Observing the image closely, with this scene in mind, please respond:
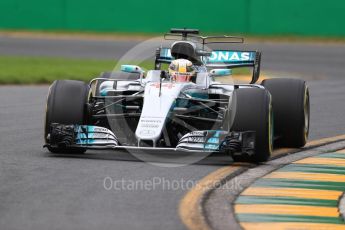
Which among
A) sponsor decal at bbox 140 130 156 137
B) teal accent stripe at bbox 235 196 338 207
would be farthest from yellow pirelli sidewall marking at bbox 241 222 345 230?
sponsor decal at bbox 140 130 156 137

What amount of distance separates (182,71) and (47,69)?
13418 mm

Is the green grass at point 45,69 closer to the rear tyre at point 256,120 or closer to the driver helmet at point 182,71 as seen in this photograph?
the driver helmet at point 182,71

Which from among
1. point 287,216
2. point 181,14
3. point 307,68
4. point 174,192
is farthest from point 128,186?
point 181,14

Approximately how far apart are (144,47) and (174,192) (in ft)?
84.9

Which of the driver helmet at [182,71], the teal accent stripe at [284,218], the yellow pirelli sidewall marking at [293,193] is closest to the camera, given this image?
the teal accent stripe at [284,218]

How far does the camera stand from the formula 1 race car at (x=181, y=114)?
11.0 m

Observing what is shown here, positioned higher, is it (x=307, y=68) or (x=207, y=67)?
(x=207, y=67)

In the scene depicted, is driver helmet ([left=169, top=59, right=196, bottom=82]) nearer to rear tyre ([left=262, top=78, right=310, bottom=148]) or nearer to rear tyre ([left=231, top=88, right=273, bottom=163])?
rear tyre ([left=231, top=88, right=273, bottom=163])

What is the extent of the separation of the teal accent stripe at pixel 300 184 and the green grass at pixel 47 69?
13.1m

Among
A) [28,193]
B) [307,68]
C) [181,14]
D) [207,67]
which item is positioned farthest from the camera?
[181,14]

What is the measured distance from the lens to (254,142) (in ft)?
35.8

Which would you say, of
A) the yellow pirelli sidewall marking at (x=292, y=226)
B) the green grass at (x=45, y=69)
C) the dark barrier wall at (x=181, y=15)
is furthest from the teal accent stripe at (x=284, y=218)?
the dark barrier wall at (x=181, y=15)

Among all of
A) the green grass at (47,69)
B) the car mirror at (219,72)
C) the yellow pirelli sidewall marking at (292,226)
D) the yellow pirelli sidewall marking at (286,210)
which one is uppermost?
the car mirror at (219,72)

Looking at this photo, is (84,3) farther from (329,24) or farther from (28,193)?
(28,193)
